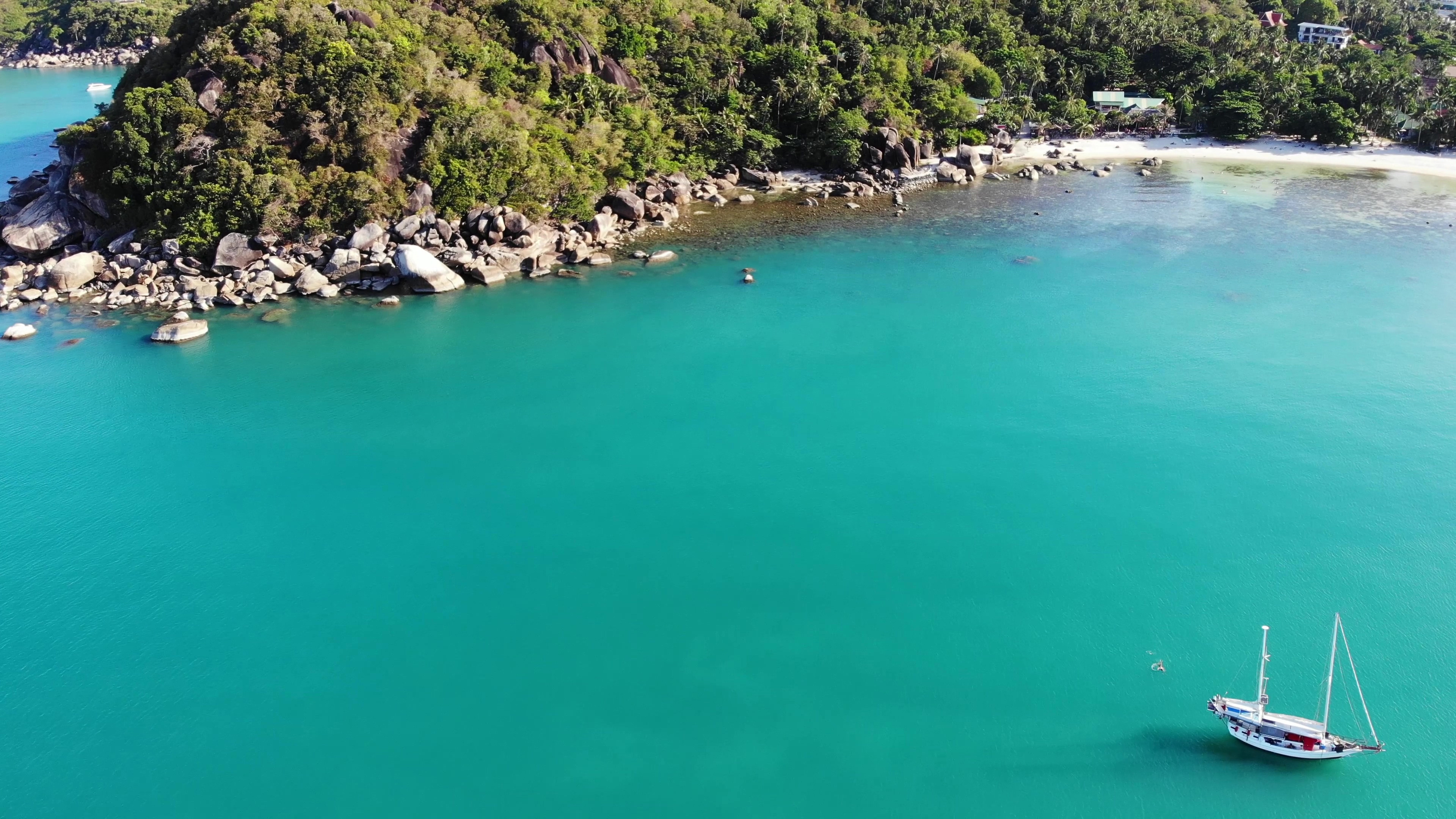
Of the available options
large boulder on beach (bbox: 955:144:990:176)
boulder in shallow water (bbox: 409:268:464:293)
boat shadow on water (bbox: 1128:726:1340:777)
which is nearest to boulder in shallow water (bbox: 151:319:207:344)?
boulder in shallow water (bbox: 409:268:464:293)

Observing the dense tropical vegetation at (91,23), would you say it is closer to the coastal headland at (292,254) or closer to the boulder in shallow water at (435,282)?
the coastal headland at (292,254)

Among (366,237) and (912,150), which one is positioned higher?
(912,150)

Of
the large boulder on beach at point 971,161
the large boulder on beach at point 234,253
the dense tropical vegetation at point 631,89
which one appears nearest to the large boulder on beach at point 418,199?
the dense tropical vegetation at point 631,89

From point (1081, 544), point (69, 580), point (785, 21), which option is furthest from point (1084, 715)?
point (785, 21)

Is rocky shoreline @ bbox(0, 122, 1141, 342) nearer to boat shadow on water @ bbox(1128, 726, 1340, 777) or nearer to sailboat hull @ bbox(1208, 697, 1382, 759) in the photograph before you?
boat shadow on water @ bbox(1128, 726, 1340, 777)

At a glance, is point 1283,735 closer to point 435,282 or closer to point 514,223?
point 435,282

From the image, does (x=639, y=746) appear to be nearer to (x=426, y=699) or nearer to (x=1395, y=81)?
(x=426, y=699)

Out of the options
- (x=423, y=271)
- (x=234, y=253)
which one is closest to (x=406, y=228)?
(x=423, y=271)
